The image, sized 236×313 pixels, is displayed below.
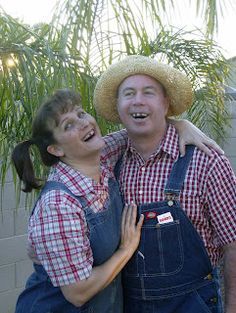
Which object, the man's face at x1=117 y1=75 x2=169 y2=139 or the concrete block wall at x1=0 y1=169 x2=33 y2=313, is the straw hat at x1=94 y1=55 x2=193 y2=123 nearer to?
the man's face at x1=117 y1=75 x2=169 y2=139

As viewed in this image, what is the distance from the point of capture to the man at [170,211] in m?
1.70

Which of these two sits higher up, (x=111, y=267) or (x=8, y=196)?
(x=8, y=196)

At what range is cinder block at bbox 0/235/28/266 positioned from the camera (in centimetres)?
374

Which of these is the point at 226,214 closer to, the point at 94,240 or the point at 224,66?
the point at 94,240

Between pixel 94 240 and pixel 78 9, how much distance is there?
1.30 metres

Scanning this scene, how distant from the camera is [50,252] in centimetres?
150

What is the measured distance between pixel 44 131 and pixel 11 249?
2276mm

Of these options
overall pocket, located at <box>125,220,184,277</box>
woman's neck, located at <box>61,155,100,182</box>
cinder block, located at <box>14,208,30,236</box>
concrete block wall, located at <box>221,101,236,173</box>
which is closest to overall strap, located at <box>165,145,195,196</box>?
overall pocket, located at <box>125,220,184,277</box>

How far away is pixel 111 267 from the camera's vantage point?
1.60m

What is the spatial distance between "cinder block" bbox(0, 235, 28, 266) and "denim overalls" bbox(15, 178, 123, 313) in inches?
79.2

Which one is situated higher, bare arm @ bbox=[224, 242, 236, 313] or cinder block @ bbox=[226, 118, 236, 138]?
cinder block @ bbox=[226, 118, 236, 138]

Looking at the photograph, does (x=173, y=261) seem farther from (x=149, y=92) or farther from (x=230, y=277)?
(x=149, y=92)

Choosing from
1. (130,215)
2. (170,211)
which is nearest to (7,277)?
(130,215)

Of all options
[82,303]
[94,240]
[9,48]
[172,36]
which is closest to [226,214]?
[94,240]
